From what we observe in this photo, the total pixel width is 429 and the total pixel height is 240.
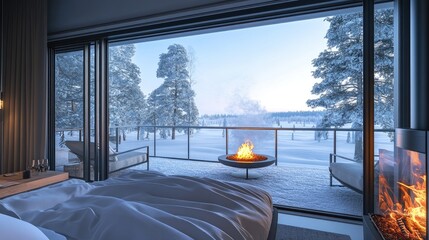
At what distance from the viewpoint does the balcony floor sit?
3.12m

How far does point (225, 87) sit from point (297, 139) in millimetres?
2511

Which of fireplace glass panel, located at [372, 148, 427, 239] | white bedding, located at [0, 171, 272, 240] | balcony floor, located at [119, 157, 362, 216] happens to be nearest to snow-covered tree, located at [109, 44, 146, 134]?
balcony floor, located at [119, 157, 362, 216]

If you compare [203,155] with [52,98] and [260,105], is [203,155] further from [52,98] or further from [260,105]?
[52,98]

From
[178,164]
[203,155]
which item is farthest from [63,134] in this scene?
[203,155]

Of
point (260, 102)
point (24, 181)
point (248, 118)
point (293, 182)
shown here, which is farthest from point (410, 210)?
point (248, 118)

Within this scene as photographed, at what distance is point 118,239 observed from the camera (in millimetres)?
897

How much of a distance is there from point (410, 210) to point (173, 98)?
25.4 ft

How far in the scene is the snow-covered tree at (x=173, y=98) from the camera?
8547 mm

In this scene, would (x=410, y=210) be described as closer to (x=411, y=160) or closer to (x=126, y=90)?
(x=411, y=160)

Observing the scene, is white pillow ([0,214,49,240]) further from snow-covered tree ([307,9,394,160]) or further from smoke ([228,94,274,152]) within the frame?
smoke ([228,94,274,152])

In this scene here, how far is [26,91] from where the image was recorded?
3535 millimetres

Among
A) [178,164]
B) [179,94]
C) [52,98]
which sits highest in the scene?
[179,94]

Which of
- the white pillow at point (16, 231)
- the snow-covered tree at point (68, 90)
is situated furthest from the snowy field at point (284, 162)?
the white pillow at point (16, 231)

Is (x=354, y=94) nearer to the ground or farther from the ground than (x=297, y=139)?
farther from the ground
